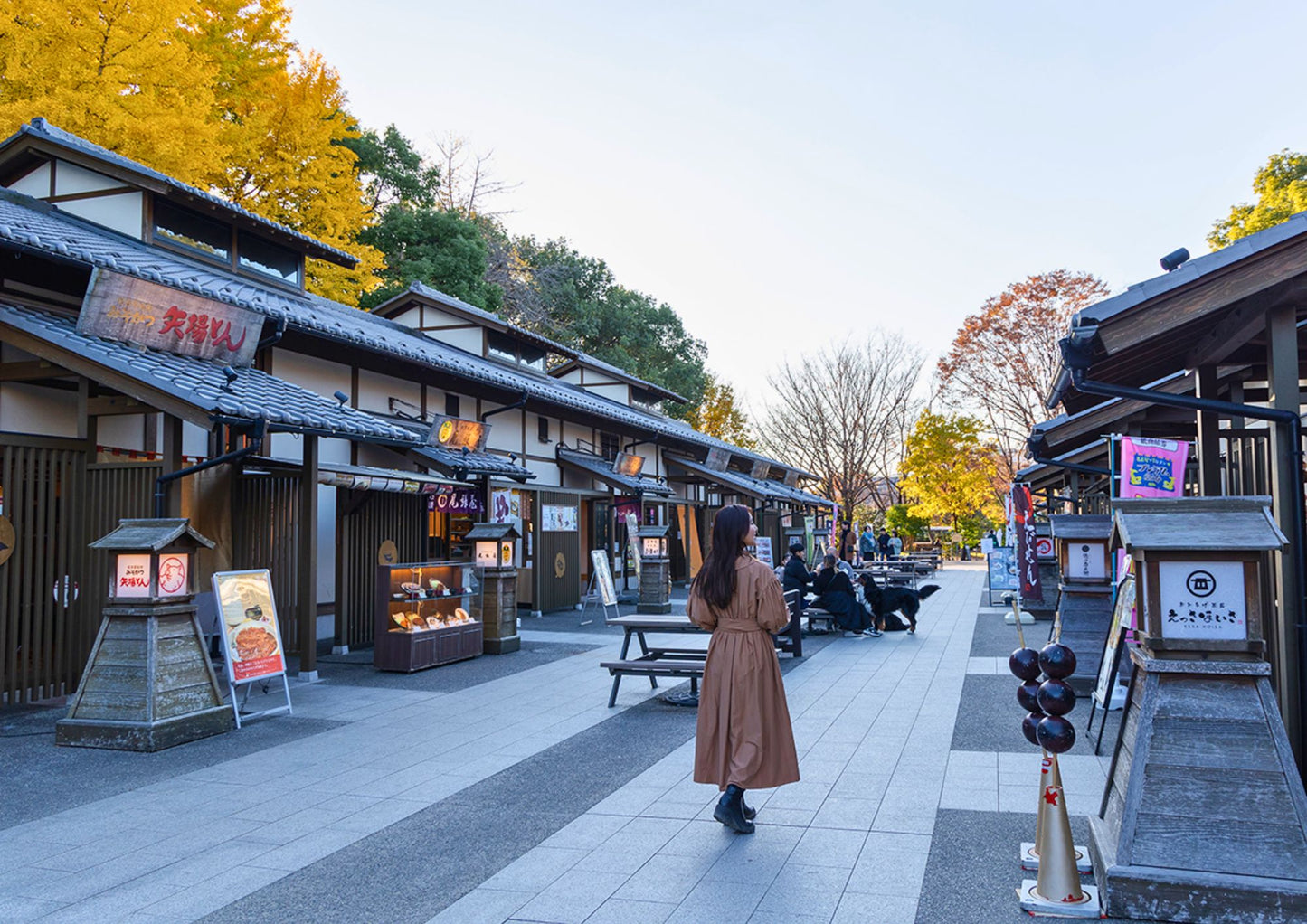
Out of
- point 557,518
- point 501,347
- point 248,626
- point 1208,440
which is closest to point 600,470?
point 557,518

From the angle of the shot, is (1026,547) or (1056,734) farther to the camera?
(1026,547)

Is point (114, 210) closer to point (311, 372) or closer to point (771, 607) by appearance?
point (311, 372)

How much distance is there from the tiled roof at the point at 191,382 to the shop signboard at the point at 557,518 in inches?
319

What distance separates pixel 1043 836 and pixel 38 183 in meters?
13.8

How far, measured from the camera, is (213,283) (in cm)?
1152

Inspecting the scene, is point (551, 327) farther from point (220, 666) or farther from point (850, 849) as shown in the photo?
point (850, 849)

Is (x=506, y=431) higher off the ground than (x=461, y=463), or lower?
higher

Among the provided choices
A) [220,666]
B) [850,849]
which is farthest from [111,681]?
[850,849]

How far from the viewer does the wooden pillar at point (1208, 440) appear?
642 cm

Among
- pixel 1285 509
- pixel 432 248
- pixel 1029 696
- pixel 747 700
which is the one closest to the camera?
pixel 1029 696

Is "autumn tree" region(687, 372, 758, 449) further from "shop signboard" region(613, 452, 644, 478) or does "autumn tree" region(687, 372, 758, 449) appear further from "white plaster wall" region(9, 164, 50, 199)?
"white plaster wall" region(9, 164, 50, 199)

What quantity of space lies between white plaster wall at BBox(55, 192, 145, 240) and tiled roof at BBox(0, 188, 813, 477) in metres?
0.15

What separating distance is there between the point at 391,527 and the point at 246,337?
4161 millimetres

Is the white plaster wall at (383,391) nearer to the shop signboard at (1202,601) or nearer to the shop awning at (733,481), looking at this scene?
the shop signboard at (1202,601)
